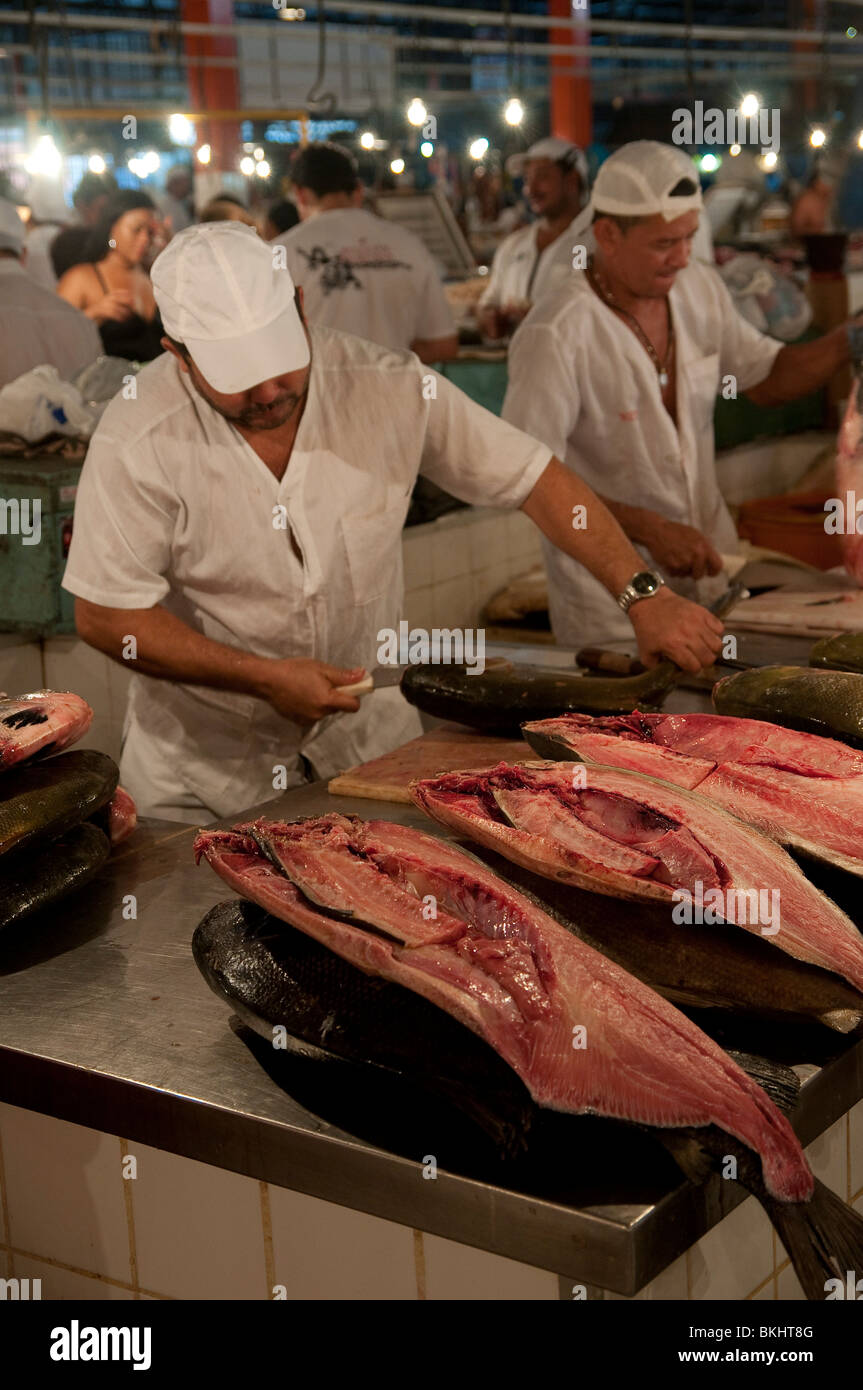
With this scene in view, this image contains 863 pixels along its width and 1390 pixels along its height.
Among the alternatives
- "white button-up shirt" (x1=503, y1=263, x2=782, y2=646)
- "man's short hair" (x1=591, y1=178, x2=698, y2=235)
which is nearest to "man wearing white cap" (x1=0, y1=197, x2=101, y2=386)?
"white button-up shirt" (x1=503, y1=263, x2=782, y2=646)

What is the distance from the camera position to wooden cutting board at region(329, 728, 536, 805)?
254 centimetres

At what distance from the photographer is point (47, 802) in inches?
80.4

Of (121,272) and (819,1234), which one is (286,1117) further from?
(121,272)

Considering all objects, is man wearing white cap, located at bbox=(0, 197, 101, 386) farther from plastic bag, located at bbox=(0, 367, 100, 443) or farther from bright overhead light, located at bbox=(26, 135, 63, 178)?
bright overhead light, located at bbox=(26, 135, 63, 178)

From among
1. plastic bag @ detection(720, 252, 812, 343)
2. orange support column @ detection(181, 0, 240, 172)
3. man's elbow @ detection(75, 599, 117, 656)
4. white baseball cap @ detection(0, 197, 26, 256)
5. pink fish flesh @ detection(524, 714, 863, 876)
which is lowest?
pink fish flesh @ detection(524, 714, 863, 876)

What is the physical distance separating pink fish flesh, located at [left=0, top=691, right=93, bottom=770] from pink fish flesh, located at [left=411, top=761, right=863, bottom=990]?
0.64 meters

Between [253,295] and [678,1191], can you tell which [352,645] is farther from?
[678,1191]

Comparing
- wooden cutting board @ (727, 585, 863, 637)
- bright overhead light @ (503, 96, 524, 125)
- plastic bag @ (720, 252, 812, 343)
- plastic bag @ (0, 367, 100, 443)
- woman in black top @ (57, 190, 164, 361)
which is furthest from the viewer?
bright overhead light @ (503, 96, 524, 125)

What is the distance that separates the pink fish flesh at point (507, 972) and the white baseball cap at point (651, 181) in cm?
261

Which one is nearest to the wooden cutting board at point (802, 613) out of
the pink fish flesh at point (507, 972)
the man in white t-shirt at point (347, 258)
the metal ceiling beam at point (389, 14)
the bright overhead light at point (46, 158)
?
→ the pink fish flesh at point (507, 972)

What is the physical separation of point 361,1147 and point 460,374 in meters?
5.45

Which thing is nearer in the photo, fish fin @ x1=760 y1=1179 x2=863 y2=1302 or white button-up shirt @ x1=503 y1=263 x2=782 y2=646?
fish fin @ x1=760 y1=1179 x2=863 y2=1302

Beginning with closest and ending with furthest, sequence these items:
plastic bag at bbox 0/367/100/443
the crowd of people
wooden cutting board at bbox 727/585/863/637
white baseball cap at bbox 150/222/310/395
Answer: white baseball cap at bbox 150/222/310/395, the crowd of people, wooden cutting board at bbox 727/585/863/637, plastic bag at bbox 0/367/100/443

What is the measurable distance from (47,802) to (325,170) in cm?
497
